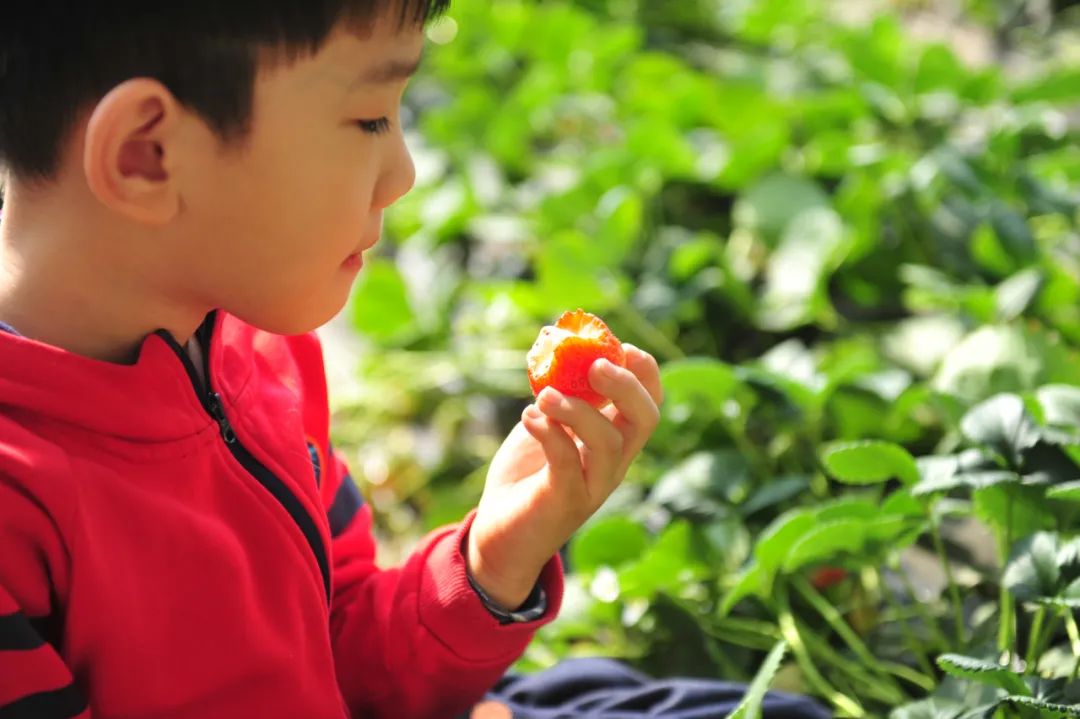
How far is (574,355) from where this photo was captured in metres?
0.89

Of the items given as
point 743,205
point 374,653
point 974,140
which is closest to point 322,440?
point 374,653

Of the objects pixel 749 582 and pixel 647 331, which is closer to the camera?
pixel 749 582

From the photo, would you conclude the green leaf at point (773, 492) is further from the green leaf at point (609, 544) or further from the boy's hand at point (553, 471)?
the boy's hand at point (553, 471)

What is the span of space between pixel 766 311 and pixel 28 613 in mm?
1196

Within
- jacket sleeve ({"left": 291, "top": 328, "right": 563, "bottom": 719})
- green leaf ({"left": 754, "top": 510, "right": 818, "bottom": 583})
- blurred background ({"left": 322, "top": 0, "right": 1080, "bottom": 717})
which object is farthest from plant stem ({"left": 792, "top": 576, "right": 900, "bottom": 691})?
jacket sleeve ({"left": 291, "top": 328, "right": 563, "bottom": 719})

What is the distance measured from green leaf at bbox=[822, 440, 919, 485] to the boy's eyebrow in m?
0.47

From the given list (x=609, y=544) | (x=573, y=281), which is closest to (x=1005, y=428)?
(x=609, y=544)

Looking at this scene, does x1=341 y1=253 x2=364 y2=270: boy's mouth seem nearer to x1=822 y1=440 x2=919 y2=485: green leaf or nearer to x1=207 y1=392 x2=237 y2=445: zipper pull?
x1=207 y1=392 x2=237 y2=445: zipper pull

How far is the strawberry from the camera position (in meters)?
0.89

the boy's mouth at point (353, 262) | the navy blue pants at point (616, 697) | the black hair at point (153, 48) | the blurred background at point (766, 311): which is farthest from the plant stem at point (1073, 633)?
the black hair at point (153, 48)

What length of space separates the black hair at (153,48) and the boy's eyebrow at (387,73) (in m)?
0.03

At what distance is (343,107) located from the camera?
0.84 meters

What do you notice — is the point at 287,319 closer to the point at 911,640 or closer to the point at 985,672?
the point at 985,672

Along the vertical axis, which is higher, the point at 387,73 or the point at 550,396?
the point at 387,73
